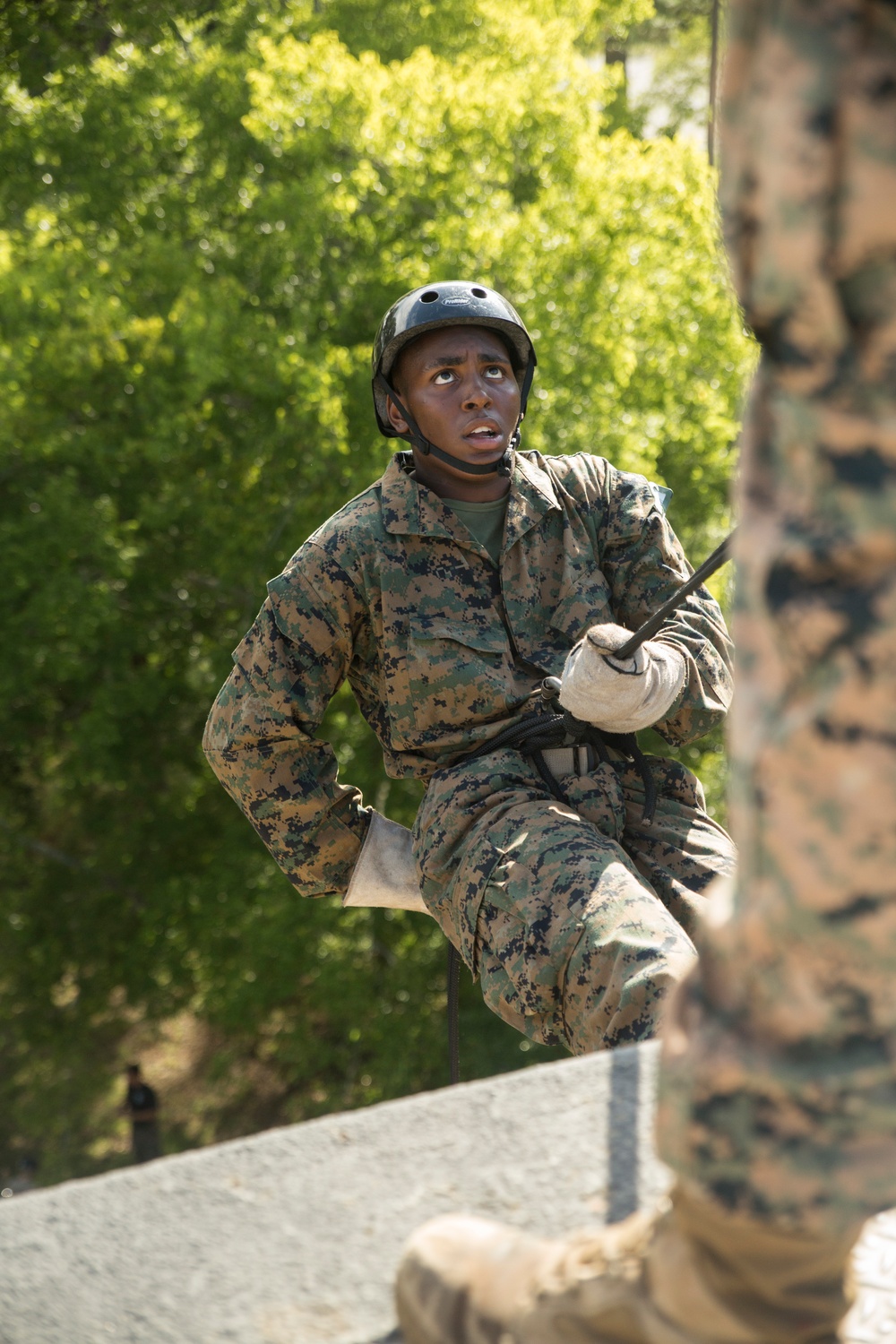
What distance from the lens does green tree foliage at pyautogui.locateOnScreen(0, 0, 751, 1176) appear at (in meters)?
11.6

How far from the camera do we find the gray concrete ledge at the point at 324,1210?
1.92 metres

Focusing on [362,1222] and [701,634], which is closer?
[362,1222]

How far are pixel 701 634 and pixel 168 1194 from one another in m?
2.18

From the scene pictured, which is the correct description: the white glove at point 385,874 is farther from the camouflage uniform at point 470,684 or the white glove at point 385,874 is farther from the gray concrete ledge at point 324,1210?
the gray concrete ledge at point 324,1210

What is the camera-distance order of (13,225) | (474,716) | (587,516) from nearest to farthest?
(474,716) < (587,516) < (13,225)

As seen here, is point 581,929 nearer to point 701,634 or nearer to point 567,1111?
point 567,1111

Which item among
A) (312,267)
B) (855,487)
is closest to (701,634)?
(855,487)

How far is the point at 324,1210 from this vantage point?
2.10 metres

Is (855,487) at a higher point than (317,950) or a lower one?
higher

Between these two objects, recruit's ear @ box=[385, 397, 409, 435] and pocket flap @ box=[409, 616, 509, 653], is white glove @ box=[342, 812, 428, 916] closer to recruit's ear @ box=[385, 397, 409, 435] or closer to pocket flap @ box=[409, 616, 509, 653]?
pocket flap @ box=[409, 616, 509, 653]

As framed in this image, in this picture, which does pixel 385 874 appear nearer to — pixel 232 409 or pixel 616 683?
pixel 616 683

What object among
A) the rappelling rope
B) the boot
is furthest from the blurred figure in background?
the boot

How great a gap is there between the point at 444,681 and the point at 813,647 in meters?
2.37

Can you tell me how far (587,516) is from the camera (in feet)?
13.0
